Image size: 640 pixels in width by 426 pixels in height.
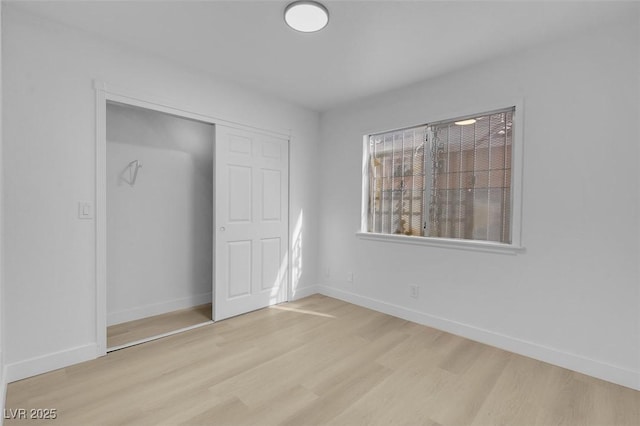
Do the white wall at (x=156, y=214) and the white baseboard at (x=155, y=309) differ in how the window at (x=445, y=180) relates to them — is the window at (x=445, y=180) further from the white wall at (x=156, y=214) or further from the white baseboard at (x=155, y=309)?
the white baseboard at (x=155, y=309)

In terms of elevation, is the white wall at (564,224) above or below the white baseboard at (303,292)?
above

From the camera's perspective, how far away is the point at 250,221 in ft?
11.1

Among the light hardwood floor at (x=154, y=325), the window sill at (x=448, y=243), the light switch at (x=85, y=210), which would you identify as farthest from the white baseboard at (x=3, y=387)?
the window sill at (x=448, y=243)

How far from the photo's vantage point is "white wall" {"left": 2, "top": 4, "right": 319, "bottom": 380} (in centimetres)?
201

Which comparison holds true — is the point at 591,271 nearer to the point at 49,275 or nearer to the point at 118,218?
the point at 49,275

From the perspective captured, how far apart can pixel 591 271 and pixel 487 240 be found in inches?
28.9

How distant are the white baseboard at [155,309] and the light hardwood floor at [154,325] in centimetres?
5

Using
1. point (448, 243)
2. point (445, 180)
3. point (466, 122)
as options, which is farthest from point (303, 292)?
point (466, 122)

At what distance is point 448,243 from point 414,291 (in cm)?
63

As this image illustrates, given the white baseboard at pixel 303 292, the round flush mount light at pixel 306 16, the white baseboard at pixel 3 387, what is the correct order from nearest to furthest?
the white baseboard at pixel 3 387 < the round flush mount light at pixel 306 16 < the white baseboard at pixel 303 292

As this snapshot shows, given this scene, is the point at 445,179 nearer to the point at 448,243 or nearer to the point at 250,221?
the point at 448,243

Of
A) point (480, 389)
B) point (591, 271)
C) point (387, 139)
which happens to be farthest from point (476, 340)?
point (387, 139)

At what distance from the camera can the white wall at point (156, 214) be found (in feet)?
9.88

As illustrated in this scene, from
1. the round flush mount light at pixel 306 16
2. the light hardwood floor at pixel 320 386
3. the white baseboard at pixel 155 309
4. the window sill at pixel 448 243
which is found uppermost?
the round flush mount light at pixel 306 16
